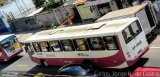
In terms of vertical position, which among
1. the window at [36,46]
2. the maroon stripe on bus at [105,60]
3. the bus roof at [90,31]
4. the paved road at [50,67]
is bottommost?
the paved road at [50,67]

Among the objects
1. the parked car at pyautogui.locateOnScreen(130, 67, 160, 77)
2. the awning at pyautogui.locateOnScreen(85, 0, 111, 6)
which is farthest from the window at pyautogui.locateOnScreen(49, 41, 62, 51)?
the awning at pyautogui.locateOnScreen(85, 0, 111, 6)

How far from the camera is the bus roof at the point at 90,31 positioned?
56.0ft

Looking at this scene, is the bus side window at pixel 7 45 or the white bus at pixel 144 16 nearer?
the white bus at pixel 144 16

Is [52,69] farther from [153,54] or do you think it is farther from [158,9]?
[158,9]

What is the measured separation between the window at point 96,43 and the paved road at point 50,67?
1643mm

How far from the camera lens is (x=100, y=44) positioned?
17.7 meters

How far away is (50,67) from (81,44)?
18.2ft

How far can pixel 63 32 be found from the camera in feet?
68.9

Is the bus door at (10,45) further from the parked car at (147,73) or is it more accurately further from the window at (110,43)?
the parked car at (147,73)

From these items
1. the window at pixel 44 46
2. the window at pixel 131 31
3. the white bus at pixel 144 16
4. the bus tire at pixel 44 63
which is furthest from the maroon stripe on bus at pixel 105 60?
the white bus at pixel 144 16

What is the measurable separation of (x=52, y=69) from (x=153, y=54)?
298 inches

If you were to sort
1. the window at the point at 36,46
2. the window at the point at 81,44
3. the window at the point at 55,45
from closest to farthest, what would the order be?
the window at the point at 81,44 < the window at the point at 55,45 < the window at the point at 36,46

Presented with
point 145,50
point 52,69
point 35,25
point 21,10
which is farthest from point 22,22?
point 145,50

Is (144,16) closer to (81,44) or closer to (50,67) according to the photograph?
(81,44)
